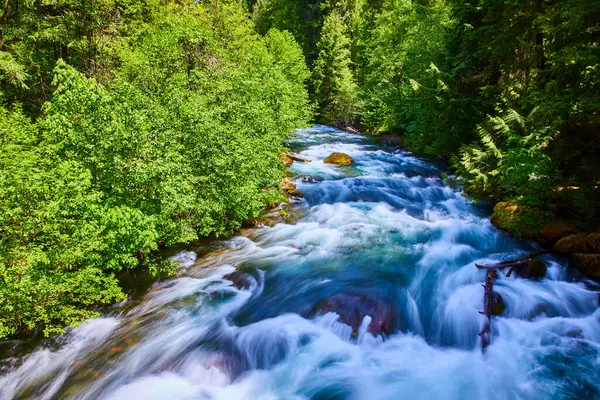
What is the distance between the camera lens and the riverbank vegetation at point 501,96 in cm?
872

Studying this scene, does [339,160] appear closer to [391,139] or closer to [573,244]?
[391,139]

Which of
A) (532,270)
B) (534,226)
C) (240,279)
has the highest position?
(534,226)

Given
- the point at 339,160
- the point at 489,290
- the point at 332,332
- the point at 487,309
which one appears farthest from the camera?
the point at 339,160

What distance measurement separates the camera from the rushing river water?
21.1ft

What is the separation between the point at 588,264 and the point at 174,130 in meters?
12.2

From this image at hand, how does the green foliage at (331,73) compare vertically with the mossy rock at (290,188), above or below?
above

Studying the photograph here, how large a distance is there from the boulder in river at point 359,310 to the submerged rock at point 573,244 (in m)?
5.90

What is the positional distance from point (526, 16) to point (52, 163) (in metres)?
16.2


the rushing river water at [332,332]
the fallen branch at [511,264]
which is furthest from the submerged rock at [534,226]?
the fallen branch at [511,264]

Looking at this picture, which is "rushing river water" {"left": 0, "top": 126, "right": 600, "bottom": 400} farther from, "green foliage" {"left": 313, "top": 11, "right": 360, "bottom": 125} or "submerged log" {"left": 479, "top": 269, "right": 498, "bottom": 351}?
"green foliage" {"left": 313, "top": 11, "right": 360, "bottom": 125}

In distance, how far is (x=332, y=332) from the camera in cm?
780

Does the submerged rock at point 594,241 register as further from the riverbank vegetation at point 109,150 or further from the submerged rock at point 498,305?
the riverbank vegetation at point 109,150

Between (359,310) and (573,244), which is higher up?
(573,244)

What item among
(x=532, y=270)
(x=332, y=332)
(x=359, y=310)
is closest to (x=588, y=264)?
(x=532, y=270)
